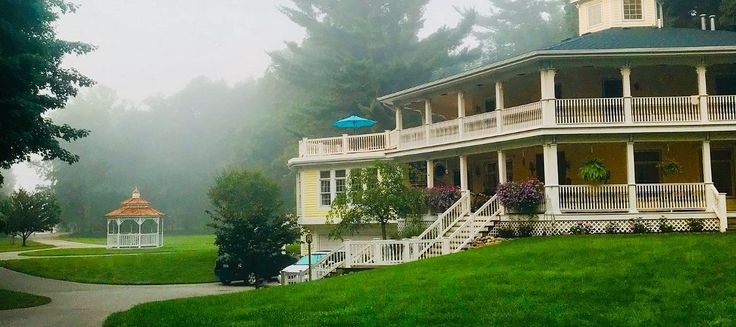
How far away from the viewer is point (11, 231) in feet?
161

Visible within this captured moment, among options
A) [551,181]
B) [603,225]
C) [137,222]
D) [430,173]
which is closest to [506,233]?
[551,181]

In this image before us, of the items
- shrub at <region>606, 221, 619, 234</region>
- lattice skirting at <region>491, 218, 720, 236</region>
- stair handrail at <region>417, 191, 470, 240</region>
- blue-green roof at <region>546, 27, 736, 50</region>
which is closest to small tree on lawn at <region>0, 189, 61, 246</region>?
stair handrail at <region>417, 191, 470, 240</region>

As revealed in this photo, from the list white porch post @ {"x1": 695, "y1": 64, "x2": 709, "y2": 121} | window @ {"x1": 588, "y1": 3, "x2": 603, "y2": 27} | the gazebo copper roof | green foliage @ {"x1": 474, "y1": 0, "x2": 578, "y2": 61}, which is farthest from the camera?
green foliage @ {"x1": 474, "y1": 0, "x2": 578, "y2": 61}

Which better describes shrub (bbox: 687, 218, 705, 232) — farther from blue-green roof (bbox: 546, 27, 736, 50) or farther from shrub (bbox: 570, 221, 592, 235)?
blue-green roof (bbox: 546, 27, 736, 50)

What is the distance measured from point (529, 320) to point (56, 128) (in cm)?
1767

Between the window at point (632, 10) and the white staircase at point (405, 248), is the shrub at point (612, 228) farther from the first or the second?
the window at point (632, 10)

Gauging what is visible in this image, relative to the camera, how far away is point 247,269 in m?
31.1

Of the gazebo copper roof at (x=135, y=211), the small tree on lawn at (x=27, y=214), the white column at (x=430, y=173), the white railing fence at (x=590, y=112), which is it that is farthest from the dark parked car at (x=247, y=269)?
the gazebo copper roof at (x=135, y=211)

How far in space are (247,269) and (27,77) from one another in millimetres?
14405

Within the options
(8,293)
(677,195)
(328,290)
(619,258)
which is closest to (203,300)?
(328,290)

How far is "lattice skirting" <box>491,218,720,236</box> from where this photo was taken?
2408 cm

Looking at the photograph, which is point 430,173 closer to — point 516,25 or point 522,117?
point 522,117

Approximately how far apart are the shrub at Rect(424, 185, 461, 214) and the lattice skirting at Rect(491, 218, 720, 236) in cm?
386

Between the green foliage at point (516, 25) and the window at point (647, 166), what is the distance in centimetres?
5091
